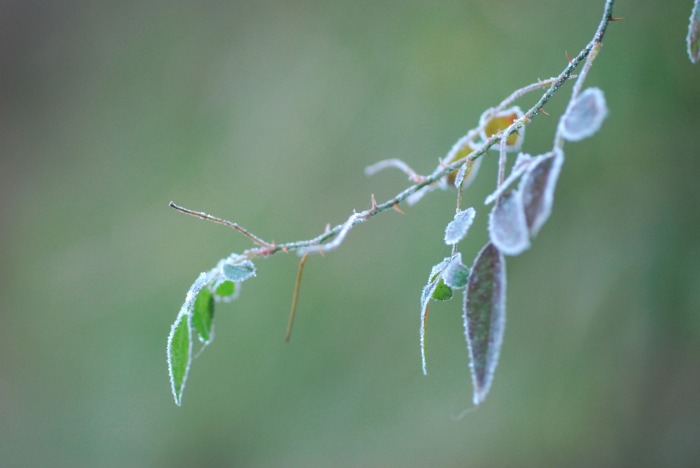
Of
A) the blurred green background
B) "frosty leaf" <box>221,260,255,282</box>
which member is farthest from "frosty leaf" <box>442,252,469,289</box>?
the blurred green background

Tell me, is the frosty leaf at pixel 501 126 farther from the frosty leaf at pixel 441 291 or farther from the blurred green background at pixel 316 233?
the blurred green background at pixel 316 233

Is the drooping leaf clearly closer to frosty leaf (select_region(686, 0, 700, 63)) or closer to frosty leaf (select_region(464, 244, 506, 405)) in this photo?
frosty leaf (select_region(464, 244, 506, 405))

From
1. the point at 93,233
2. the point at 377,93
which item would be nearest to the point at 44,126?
the point at 93,233

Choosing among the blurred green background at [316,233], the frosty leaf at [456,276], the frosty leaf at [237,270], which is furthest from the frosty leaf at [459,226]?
the blurred green background at [316,233]

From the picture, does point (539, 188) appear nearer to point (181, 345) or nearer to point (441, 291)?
point (441, 291)

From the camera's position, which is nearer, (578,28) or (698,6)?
(698,6)

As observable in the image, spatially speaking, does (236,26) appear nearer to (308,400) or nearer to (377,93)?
(377,93)

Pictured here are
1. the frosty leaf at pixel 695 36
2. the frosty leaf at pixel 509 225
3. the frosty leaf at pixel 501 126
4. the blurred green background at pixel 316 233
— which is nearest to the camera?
the frosty leaf at pixel 509 225
